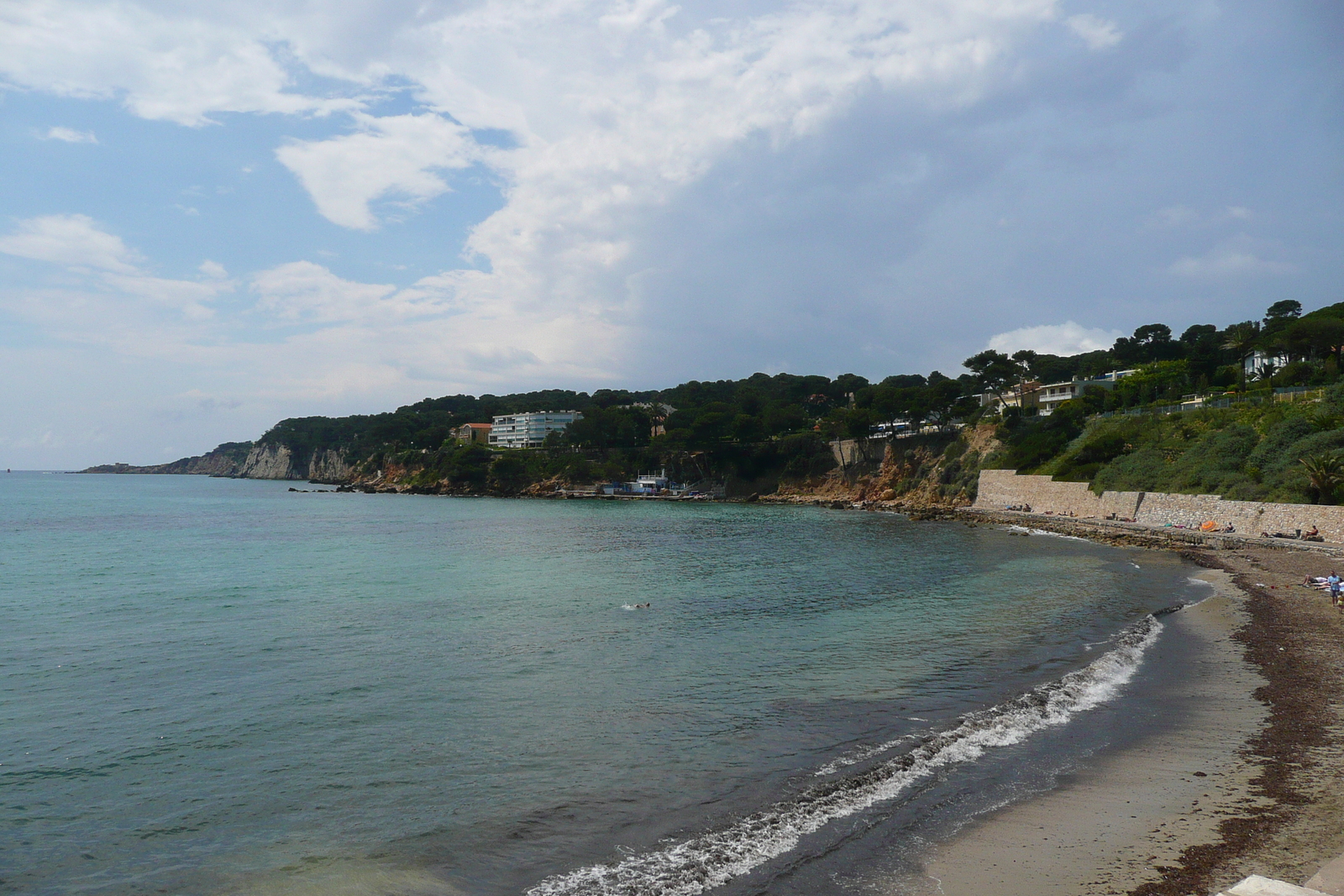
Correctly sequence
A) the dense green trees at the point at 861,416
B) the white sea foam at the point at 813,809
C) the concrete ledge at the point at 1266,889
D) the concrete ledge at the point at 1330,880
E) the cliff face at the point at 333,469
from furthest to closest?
the cliff face at the point at 333,469 → the dense green trees at the point at 861,416 → the white sea foam at the point at 813,809 → the concrete ledge at the point at 1330,880 → the concrete ledge at the point at 1266,889

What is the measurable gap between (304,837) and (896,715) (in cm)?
1003

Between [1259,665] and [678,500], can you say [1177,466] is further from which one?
[678,500]

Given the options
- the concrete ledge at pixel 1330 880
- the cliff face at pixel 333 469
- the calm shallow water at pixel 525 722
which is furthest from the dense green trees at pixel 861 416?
the concrete ledge at pixel 1330 880

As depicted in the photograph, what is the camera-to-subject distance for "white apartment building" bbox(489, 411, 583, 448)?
163m

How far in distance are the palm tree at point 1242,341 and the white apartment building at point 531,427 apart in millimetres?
113550

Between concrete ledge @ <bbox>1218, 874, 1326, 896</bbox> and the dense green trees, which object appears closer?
concrete ledge @ <bbox>1218, 874, 1326, 896</bbox>

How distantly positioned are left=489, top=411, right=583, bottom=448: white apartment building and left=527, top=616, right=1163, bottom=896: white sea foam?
485 feet

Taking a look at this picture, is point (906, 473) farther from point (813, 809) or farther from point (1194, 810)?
point (813, 809)

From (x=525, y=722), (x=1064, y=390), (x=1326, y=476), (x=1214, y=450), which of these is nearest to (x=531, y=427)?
(x=1064, y=390)

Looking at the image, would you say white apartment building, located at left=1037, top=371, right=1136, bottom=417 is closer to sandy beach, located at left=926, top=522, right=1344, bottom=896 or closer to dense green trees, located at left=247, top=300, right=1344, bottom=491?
dense green trees, located at left=247, top=300, right=1344, bottom=491

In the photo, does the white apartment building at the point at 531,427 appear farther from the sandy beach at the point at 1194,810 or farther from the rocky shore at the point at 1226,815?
the rocky shore at the point at 1226,815

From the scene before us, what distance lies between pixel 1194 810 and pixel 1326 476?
38634mm

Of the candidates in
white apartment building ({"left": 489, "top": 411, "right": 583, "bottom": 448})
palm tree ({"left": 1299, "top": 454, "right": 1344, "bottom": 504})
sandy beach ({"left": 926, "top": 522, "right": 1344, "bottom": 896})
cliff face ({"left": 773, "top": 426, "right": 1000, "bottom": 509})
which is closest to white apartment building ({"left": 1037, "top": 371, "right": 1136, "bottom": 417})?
cliff face ({"left": 773, "top": 426, "right": 1000, "bottom": 509})

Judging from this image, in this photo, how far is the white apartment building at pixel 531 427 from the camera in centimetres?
16275
